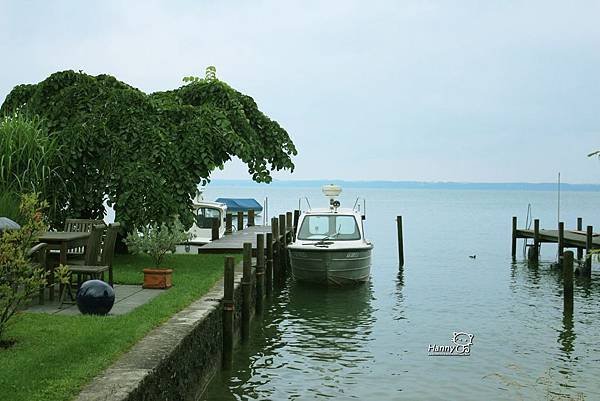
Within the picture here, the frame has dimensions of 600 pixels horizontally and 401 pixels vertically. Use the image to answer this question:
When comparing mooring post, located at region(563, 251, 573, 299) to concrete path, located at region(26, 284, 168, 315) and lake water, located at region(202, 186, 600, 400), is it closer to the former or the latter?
lake water, located at region(202, 186, 600, 400)

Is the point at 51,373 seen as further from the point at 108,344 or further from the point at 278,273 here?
the point at 278,273

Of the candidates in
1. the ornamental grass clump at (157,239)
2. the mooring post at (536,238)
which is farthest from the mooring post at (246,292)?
the mooring post at (536,238)

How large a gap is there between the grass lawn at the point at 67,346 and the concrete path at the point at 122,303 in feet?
0.82

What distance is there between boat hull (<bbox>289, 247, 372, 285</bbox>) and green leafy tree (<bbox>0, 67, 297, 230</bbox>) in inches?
180

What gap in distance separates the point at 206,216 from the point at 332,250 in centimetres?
790

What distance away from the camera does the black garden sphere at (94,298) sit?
9.85m

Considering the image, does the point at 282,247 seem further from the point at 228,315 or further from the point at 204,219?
the point at 228,315

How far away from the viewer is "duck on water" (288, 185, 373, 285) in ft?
69.4

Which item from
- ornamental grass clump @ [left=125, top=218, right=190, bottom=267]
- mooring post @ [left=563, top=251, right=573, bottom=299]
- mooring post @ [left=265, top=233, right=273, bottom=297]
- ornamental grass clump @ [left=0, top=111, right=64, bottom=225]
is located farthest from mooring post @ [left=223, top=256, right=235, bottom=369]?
mooring post @ [left=563, top=251, right=573, bottom=299]

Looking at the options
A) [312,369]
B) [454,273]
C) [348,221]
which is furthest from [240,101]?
[454,273]

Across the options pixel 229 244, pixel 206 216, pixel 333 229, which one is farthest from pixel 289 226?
pixel 229 244

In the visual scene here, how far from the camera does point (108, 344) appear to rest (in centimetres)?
798

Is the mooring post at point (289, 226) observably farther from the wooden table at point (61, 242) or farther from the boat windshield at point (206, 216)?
the wooden table at point (61, 242)

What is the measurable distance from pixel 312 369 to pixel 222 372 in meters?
1.68
